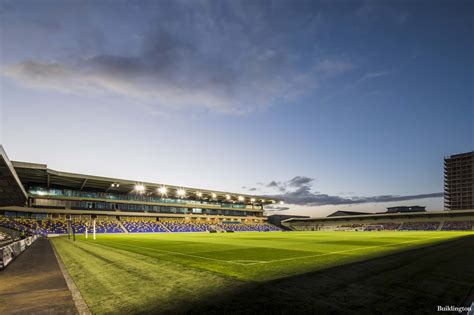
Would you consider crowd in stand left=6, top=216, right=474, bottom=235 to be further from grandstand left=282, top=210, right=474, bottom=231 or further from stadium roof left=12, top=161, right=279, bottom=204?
stadium roof left=12, top=161, right=279, bottom=204

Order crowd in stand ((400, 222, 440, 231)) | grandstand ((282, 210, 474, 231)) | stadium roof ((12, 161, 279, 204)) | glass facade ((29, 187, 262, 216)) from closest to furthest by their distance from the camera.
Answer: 1. stadium roof ((12, 161, 279, 204))
2. glass facade ((29, 187, 262, 216))
3. grandstand ((282, 210, 474, 231))
4. crowd in stand ((400, 222, 440, 231))

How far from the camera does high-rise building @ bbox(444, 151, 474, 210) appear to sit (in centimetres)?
18012

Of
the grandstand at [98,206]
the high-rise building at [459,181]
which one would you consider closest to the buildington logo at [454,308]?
the grandstand at [98,206]

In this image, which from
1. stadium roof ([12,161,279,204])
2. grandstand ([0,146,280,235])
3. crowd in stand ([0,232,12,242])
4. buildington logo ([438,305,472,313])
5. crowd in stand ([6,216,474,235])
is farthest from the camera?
grandstand ([0,146,280,235])

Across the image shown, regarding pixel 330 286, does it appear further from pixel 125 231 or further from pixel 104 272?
pixel 125 231

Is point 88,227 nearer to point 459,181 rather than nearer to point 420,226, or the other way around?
point 420,226

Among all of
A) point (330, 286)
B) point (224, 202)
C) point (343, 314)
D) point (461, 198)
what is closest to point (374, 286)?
point (330, 286)

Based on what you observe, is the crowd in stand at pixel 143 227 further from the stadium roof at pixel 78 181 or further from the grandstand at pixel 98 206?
the stadium roof at pixel 78 181

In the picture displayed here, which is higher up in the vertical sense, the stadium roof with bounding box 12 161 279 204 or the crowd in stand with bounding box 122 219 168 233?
the stadium roof with bounding box 12 161 279 204

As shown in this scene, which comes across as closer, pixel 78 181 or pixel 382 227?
pixel 78 181

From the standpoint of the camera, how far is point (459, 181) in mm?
185625

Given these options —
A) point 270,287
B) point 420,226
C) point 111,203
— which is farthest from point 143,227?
point 420,226

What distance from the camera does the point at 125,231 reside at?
222 ft

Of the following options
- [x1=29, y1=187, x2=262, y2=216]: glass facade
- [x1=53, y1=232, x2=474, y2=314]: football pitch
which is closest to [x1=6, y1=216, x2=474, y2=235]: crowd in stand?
[x1=29, y1=187, x2=262, y2=216]: glass facade
